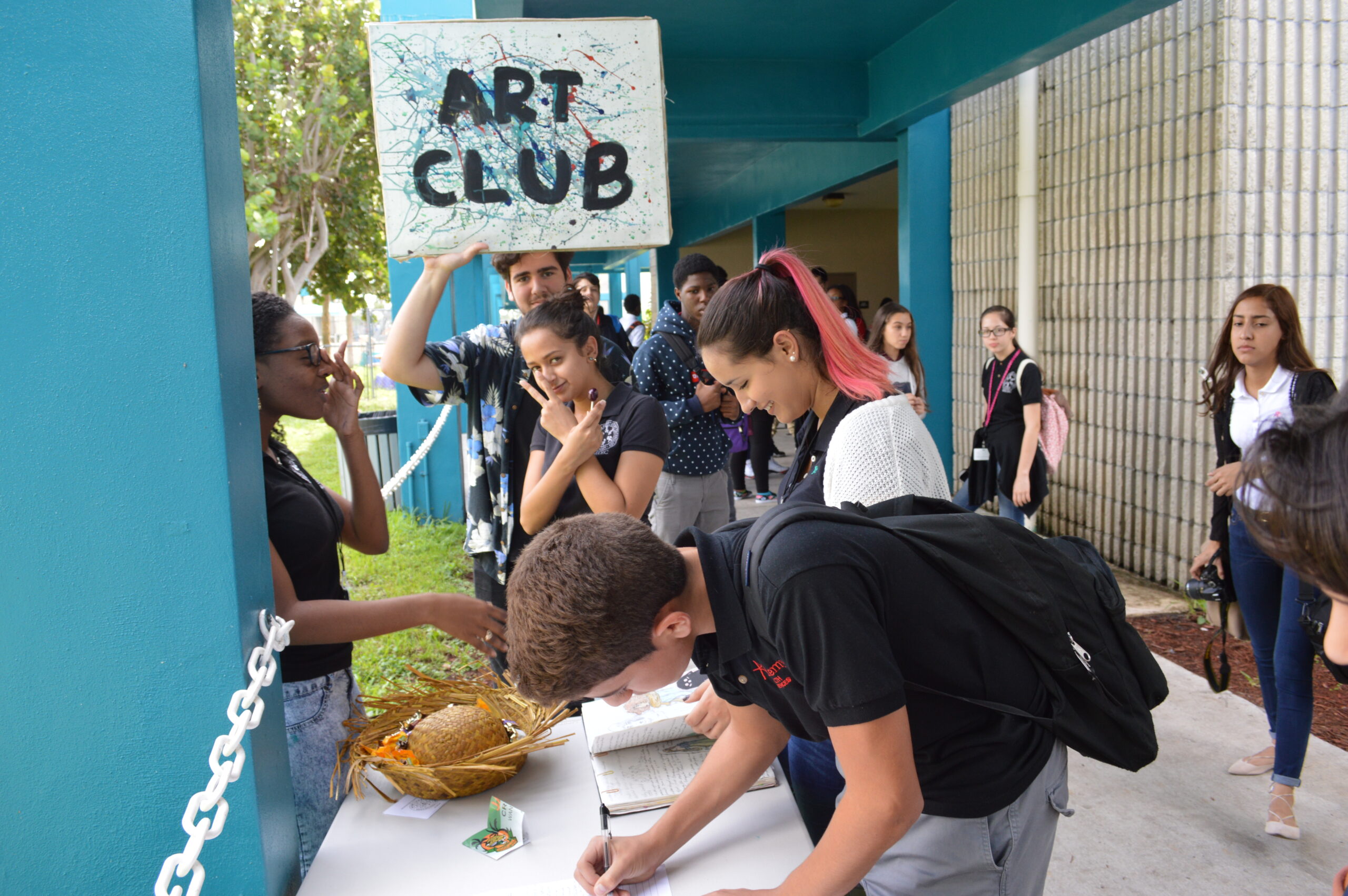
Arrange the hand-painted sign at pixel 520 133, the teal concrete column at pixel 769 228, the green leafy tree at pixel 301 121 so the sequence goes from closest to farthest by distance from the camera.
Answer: the hand-painted sign at pixel 520 133 → the green leafy tree at pixel 301 121 → the teal concrete column at pixel 769 228

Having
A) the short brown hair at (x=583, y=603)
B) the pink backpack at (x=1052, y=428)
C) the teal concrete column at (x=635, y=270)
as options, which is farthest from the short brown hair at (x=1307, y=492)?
the teal concrete column at (x=635, y=270)

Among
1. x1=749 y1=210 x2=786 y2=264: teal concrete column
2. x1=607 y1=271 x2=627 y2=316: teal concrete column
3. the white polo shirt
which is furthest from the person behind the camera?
x1=607 y1=271 x2=627 y2=316: teal concrete column

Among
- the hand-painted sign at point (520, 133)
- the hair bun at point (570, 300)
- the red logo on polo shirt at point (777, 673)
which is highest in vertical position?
the hand-painted sign at point (520, 133)

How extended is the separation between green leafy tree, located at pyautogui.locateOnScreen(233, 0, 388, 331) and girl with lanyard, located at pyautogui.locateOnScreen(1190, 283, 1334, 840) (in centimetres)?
901

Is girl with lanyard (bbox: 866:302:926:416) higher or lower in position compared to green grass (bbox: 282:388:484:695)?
higher

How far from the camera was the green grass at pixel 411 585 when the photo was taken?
4.65 metres

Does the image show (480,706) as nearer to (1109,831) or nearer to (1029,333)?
(1109,831)

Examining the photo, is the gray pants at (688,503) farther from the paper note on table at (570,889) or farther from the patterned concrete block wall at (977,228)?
the patterned concrete block wall at (977,228)

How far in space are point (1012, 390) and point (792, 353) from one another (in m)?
3.83

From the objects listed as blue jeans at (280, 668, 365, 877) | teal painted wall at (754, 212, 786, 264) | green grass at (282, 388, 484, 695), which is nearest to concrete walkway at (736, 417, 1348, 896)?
blue jeans at (280, 668, 365, 877)

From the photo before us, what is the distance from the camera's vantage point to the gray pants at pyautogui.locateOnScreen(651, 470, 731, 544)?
3.99 metres

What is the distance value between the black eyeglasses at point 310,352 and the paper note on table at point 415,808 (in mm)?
957

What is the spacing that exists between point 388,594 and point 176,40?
15.2 feet

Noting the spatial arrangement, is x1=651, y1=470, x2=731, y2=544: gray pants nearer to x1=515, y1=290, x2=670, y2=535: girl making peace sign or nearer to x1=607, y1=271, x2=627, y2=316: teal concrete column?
x1=515, y1=290, x2=670, y2=535: girl making peace sign
